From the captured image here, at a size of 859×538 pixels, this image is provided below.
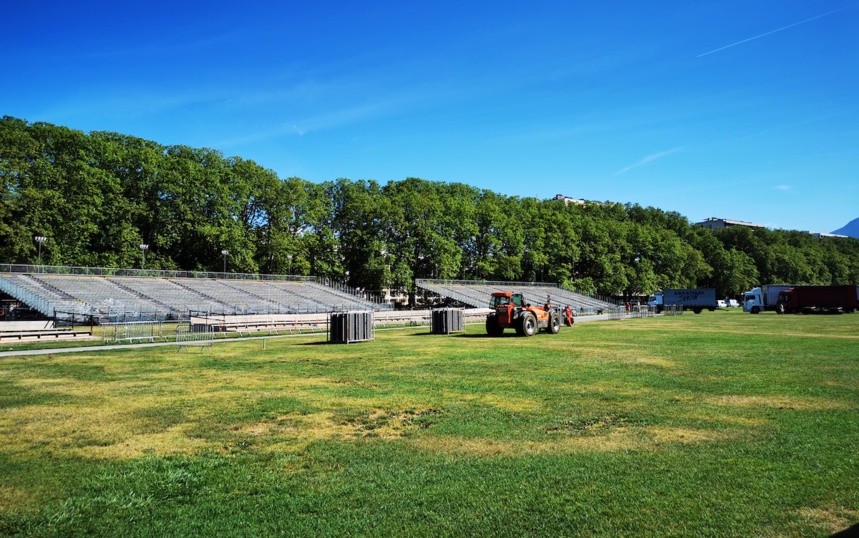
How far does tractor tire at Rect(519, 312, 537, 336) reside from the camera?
28094mm

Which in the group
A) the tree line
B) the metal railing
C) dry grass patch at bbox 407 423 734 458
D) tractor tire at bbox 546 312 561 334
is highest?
the tree line

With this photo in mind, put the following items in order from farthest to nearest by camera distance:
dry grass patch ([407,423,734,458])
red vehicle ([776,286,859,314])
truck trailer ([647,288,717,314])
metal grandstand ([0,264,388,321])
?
truck trailer ([647,288,717,314])
red vehicle ([776,286,859,314])
metal grandstand ([0,264,388,321])
dry grass patch ([407,423,734,458])

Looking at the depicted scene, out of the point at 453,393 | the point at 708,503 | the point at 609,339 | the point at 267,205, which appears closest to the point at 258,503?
the point at 708,503

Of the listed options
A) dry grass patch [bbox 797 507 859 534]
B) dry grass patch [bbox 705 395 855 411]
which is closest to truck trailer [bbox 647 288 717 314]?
dry grass patch [bbox 705 395 855 411]

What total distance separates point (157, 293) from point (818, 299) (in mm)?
69129

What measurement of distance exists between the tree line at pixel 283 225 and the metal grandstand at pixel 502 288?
378 cm

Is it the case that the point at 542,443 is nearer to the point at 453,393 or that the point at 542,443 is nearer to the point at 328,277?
the point at 453,393

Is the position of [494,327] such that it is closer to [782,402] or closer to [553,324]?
[553,324]

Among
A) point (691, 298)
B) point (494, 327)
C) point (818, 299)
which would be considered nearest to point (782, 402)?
point (494, 327)

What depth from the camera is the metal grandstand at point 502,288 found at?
62000 mm

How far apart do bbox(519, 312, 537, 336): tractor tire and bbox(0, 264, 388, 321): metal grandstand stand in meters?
23.7

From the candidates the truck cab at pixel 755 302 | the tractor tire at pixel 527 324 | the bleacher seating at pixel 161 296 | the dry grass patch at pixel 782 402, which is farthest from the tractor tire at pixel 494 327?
the truck cab at pixel 755 302

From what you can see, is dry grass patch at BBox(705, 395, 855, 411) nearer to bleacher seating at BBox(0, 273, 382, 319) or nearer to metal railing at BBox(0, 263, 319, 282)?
bleacher seating at BBox(0, 273, 382, 319)

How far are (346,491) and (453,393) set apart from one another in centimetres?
589
